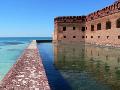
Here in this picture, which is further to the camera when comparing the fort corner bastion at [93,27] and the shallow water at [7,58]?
the fort corner bastion at [93,27]

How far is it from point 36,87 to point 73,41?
3938 cm

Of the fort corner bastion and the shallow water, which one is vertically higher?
the fort corner bastion

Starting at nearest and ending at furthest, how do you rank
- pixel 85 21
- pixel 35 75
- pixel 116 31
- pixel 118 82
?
1. pixel 35 75
2. pixel 118 82
3. pixel 116 31
4. pixel 85 21

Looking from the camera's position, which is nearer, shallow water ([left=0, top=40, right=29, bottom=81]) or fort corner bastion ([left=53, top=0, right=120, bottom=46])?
shallow water ([left=0, top=40, right=29, bottom=81])

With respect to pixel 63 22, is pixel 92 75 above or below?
below

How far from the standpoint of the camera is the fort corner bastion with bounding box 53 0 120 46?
3091 centimetres

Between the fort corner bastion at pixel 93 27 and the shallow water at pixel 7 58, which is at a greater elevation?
the fort corner bastion at pixel 93 27

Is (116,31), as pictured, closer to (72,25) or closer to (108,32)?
(108,32)

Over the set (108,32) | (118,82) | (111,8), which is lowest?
(118,82)

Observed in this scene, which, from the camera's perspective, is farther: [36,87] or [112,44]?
[112,44]

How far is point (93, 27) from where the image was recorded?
40.7 metres

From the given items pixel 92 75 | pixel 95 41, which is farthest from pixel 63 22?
pixel 92 75

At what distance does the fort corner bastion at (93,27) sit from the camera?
3091 cm

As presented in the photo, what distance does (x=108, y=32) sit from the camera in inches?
1299
